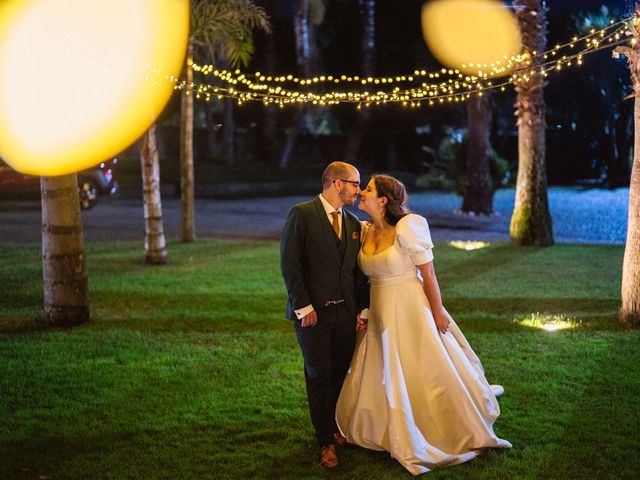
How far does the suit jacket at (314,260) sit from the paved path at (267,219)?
12.9 meters

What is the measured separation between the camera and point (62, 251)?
953 cm

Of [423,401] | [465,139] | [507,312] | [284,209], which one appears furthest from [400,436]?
[465,139]

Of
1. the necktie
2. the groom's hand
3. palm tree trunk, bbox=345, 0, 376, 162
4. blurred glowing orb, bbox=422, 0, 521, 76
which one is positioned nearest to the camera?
the groom's hand

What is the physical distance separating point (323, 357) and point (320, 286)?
0.48m

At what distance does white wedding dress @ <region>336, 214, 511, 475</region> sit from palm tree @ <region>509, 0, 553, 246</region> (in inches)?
451

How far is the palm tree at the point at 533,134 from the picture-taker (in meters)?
16.5

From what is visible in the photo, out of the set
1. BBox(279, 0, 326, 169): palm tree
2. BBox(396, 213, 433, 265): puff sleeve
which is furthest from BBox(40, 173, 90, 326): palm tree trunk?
BBox(279, 0, 326, 169): palm tree

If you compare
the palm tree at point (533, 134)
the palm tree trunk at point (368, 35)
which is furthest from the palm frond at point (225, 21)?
the palm tree trunk at point (368, 35)

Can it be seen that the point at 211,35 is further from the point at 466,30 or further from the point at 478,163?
the point at 466,30

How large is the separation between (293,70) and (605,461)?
36585 millimetres

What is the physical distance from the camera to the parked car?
23203 mm

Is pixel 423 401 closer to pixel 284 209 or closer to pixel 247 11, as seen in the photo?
pixel 247 11

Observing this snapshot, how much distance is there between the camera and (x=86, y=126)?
34.6m

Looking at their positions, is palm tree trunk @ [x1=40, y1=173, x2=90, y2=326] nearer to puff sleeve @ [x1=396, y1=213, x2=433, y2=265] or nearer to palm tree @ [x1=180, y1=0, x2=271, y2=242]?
palm tree @ [x1=180, y1=0, x2=271, y2=242]
